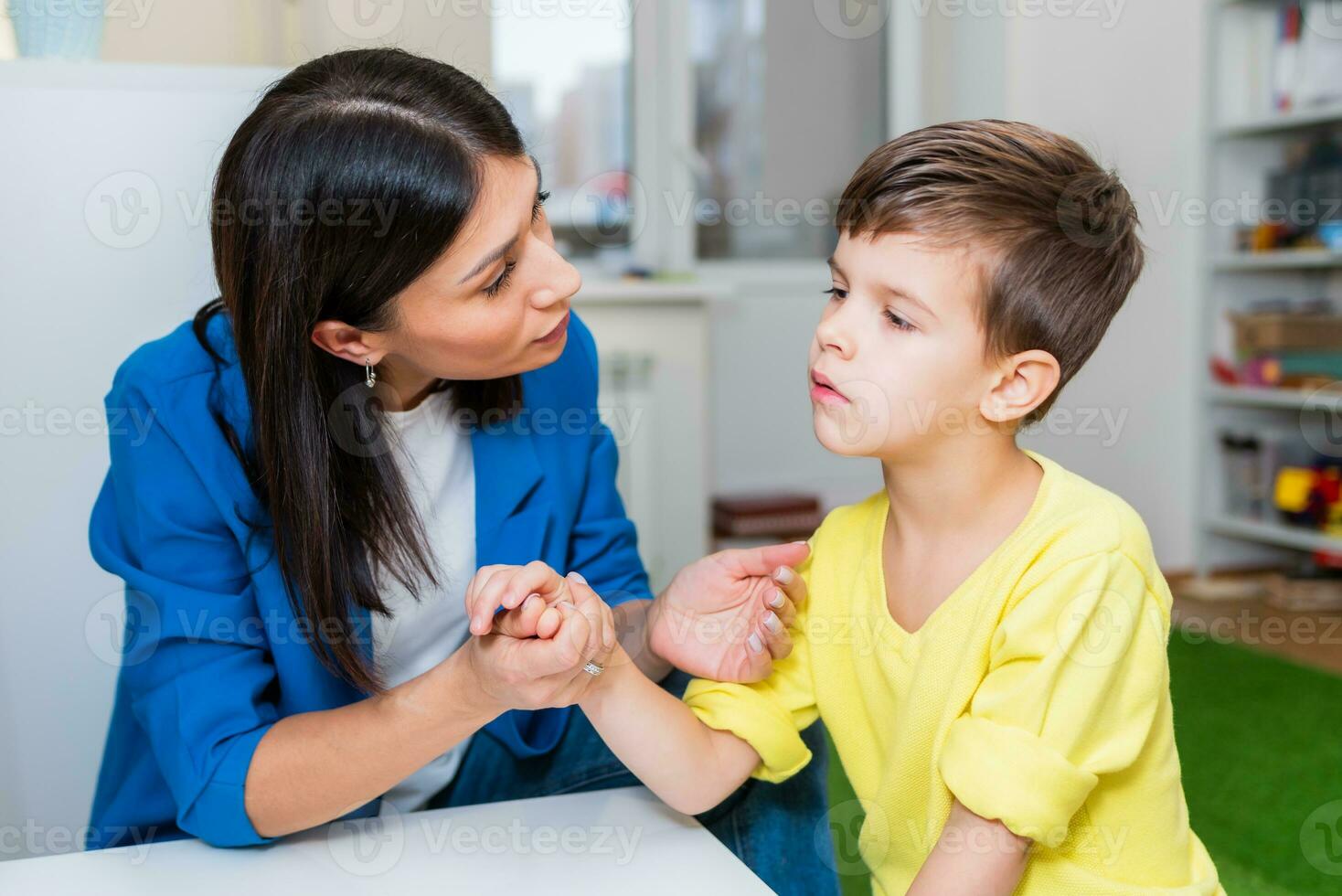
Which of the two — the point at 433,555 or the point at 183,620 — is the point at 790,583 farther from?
the point at 183,620

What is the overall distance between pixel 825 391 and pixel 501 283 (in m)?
0.26

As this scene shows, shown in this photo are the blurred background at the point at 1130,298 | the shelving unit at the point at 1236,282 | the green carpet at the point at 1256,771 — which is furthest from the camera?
the shelving unit at the point at 1236,282

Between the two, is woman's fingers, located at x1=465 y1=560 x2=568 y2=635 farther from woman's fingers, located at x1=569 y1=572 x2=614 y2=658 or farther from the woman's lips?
the woman's lips

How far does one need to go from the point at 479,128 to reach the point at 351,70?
0.10 metres

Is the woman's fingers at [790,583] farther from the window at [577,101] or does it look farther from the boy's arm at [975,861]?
the window at [577,101]

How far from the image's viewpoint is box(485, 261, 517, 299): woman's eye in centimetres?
88

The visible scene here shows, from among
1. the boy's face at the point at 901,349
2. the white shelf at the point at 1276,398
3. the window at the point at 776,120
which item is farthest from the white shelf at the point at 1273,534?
the boy's face at the point at 901,349

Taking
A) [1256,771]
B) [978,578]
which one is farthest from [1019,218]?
[1256,771]

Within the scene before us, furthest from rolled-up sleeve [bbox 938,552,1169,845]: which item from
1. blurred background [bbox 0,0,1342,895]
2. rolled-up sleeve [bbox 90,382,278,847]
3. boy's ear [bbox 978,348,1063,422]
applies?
blurred background [bbox 0,0,1342,895]

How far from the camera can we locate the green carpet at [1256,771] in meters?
1.58

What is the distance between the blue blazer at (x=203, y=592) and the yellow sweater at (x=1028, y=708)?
0.25 m

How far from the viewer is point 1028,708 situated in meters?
0.73

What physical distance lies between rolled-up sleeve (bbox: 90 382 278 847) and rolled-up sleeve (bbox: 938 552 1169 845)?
0.47 m

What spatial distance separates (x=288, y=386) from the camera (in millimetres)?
879
